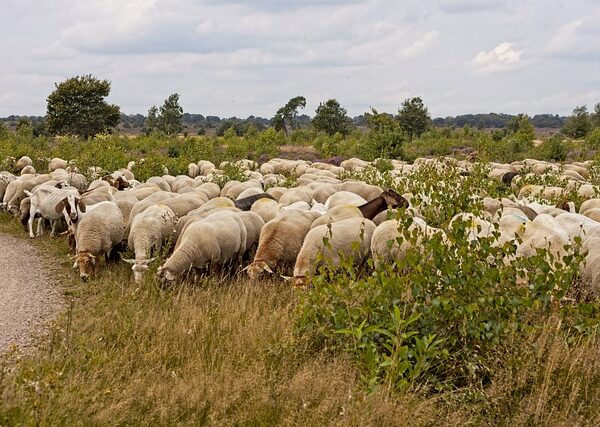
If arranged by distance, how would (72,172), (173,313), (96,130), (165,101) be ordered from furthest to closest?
(165,101), (96,130), (72,172), (173,313)

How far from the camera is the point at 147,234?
1190 centimetres

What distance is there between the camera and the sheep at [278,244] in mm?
10539

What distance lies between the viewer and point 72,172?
70.5ft

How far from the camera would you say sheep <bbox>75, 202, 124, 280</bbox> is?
1166cm

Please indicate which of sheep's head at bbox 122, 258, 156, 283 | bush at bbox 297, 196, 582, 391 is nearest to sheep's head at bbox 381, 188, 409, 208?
sheep's head at bbox 122, 258, 156, 283

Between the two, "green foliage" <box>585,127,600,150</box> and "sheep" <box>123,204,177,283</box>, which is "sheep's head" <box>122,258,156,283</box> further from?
"green foliage" <box>585,127,600,150</box>

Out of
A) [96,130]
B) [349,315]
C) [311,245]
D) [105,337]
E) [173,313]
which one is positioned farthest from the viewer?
[96,130]

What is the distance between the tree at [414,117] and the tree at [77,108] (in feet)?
104

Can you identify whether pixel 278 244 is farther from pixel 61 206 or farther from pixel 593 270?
pixel 61 206

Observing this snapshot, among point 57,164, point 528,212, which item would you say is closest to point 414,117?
point 57,164

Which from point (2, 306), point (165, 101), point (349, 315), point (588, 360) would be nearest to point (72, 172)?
point (2, 306)

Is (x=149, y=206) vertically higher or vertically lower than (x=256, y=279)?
higher

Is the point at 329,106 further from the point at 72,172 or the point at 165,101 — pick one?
the point at 72,172

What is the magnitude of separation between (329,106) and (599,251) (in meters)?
55.1
